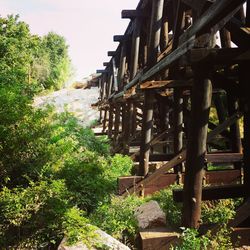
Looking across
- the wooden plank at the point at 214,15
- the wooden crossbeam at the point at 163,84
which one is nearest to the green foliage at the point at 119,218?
the wooden crossbeam at the point at 163,84

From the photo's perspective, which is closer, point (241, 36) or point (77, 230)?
point (241, 36)

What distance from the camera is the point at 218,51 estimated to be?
300 centimetres

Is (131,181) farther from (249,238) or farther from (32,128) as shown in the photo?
(249,238)

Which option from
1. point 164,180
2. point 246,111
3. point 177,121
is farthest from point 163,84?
point 246,111

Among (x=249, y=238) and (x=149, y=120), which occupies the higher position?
(x=149, y=120)

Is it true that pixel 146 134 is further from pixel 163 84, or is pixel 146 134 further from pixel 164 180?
pixel 163 84

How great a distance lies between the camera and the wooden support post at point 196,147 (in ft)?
10.4

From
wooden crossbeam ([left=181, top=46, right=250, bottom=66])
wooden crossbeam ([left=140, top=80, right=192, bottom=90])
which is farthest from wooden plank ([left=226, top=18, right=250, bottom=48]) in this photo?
wooden crossbeam ([left=140, top=80, right=192, bottom=90])

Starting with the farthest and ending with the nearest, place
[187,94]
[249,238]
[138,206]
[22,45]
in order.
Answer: [22,45]
[187,94]
[138,206]
[249,238]

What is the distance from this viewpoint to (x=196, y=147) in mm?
3230

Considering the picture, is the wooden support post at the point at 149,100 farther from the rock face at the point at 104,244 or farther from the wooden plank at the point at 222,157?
the rock face at the point at 104,244

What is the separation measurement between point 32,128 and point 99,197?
6.05 feet

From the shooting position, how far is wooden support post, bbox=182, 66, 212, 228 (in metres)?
3.17

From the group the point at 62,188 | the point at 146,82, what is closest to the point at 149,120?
the point at 146,82
